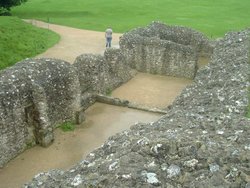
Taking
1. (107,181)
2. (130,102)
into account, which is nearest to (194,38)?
(130,102)

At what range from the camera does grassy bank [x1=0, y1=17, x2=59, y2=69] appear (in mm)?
22031

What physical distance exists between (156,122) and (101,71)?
873 centimetres

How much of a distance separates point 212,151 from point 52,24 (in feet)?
86.6

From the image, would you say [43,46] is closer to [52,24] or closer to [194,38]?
[52,24]

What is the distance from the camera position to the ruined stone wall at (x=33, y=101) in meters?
12.7

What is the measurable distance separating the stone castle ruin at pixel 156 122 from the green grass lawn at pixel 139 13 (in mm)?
8480

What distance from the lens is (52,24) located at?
31219mm

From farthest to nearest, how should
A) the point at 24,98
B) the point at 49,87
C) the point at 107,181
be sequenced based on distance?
the point at 49,87 → the point at 24,98 → the point at 107,181

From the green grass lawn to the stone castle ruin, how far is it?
8.48 metres

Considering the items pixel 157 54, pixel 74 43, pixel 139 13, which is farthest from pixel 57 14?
pixel 157 54

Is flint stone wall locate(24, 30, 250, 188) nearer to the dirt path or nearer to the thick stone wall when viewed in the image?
the thick stone wall

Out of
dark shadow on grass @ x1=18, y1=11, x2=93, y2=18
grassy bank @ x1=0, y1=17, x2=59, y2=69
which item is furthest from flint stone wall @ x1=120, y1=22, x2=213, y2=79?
dark shadow on grass @ x1=18, y1=11, x2=93, y2=18

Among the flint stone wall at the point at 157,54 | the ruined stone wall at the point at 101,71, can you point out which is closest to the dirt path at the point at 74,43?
the flint stone wall at the point at 157,54

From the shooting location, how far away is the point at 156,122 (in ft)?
30.5
